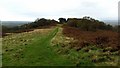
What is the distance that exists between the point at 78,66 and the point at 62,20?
279 ft

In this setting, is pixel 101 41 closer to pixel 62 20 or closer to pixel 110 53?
pixel 110 53

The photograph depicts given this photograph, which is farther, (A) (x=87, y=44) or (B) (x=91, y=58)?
(A) (x=87, y=44)

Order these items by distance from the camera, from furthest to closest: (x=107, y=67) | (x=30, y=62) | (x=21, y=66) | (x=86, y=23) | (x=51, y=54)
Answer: (x=86, y=23) < (x=51, y=54) < (x=30, y=62) < (x=21, y=66) < (x=107, y=67)

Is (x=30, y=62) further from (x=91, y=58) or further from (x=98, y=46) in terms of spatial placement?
(x=98, y=46)

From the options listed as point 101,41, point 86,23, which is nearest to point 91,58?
point 101,41

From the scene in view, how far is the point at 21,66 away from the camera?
19766 millimetres

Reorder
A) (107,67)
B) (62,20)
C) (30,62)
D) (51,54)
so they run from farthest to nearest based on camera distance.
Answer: (62,20)
(51,54)
(30,62)
(107,67)

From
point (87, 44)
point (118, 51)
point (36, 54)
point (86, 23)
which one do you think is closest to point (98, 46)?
point (87, 44)

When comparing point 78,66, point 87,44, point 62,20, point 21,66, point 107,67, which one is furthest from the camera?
point 62,20

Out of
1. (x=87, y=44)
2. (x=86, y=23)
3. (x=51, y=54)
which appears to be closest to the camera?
(x=51, y=54)

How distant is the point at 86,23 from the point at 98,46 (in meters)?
37.3

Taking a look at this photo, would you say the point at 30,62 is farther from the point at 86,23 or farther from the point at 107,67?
the point at 86,23

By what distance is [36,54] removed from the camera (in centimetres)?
2498

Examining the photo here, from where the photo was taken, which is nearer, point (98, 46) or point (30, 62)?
point (30, 62)
